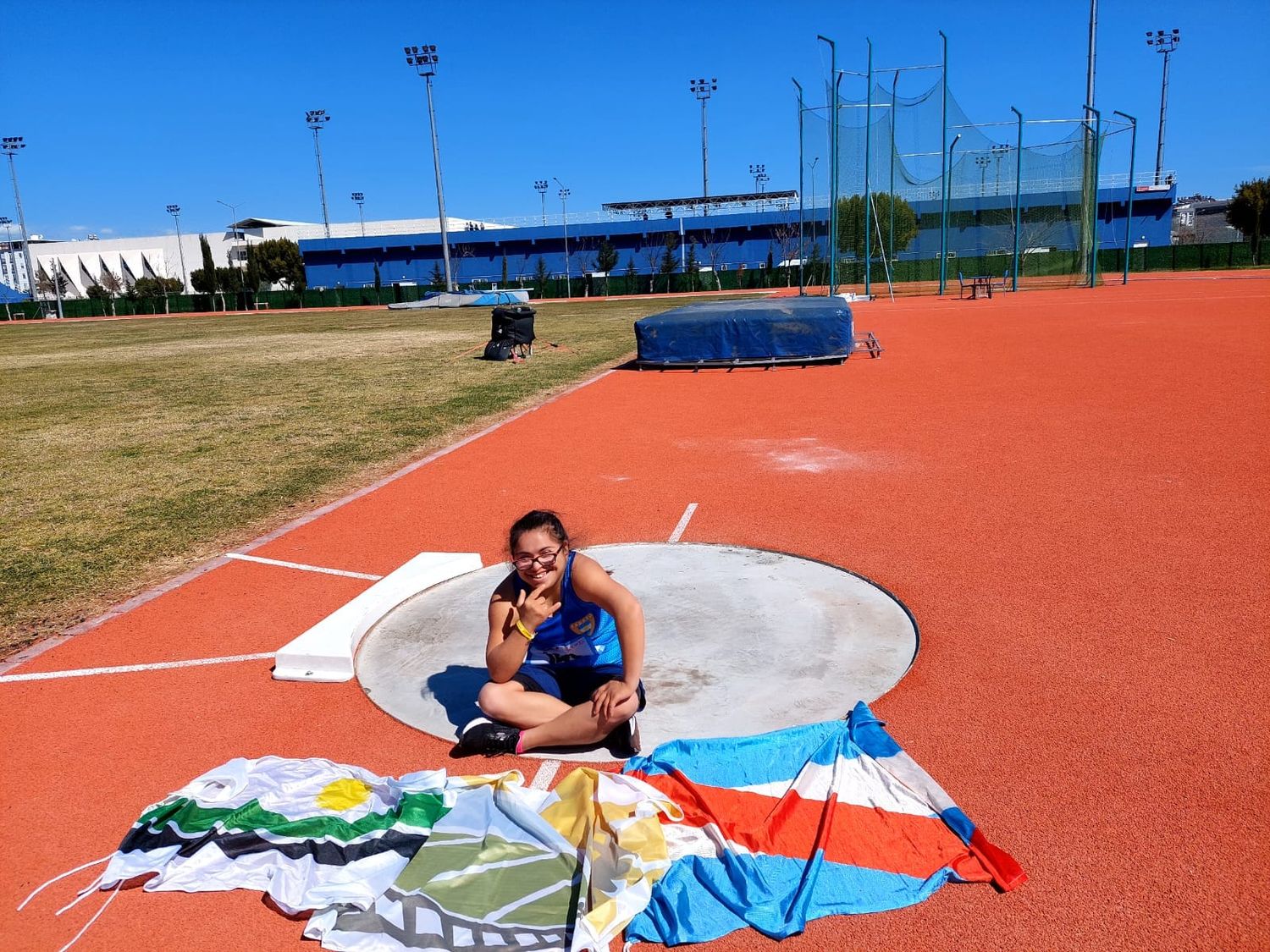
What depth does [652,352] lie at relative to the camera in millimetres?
16172

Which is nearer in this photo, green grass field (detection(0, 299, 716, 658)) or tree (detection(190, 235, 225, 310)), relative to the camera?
green grass field (detection(0, 299, 716, 658))

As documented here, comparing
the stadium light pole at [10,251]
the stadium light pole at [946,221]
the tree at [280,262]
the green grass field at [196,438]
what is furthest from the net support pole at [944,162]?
the stadium light pole at [10,251]

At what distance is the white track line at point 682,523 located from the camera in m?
6.55

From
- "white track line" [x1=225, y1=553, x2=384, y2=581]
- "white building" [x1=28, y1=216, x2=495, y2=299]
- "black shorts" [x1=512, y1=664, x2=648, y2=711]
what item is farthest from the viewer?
"white building" [x1=28, y1=216, x2=495, y2=299]

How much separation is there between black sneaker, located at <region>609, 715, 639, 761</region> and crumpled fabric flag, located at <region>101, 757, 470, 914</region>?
2.07ft

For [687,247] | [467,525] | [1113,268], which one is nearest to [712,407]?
[467,525]

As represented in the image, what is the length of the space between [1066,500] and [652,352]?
10043mm

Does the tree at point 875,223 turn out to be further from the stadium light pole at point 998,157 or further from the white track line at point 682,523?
the white track line at point 682,523

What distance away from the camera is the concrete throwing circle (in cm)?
395

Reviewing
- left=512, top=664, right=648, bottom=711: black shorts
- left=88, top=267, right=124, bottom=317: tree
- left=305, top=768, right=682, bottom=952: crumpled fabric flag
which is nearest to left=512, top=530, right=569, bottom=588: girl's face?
left=512, top=664, right=648, bottom=711: black shorts

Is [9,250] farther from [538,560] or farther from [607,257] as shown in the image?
[538,560]

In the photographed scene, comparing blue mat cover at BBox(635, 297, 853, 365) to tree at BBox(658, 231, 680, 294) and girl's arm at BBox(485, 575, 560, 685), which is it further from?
tree at BBox(658, 231, 680, 294)

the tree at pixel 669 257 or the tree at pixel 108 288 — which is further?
the tree at pixel 108 288

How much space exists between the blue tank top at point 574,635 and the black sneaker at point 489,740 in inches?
12.4
